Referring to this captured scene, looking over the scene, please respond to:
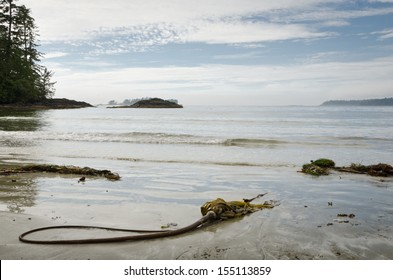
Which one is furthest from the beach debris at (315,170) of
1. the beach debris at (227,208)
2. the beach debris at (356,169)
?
the beach debris at (227,208)

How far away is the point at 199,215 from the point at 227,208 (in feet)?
1.79

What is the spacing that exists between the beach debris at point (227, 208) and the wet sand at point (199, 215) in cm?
18

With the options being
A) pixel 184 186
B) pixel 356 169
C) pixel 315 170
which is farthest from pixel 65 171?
pixel 356 169

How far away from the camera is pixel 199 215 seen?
562 cm

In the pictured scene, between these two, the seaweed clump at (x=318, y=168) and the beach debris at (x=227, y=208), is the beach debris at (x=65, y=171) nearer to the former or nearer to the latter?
the beach debris at (x=227, y=208)

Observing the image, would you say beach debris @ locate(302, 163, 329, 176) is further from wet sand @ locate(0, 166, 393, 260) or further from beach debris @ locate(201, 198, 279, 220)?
beach debris @ locate(201, 198, 279, 220)

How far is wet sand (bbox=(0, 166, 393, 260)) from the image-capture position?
398 centimetres

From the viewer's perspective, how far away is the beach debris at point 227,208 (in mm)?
5270

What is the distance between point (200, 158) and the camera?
13.3m

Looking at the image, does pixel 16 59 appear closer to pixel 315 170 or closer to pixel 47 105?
pixel 47 105

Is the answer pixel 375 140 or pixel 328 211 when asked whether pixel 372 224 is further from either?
pixel 375 140

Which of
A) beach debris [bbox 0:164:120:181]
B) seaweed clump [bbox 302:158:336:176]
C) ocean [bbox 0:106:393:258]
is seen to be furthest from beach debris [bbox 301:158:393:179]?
beach debris [bbox 0:164:120:181]

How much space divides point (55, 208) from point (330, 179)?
7.33 metres
